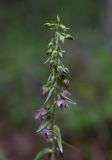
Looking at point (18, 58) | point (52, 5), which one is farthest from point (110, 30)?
point (52, 5)

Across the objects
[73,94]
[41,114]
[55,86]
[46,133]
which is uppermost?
[73,94]

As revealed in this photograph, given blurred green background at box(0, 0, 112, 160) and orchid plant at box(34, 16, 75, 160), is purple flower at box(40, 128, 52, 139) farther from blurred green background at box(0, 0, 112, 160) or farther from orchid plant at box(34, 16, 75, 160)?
blurred green background at box(0, 0, 112, 160)

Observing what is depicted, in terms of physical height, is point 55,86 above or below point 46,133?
above

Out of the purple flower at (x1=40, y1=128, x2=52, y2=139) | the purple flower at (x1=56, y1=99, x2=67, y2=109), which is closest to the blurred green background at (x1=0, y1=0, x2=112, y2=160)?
the purple flower at (x1=40, y1=128, x2=52, y2=139)

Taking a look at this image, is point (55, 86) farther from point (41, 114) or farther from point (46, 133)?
point (46, 133)

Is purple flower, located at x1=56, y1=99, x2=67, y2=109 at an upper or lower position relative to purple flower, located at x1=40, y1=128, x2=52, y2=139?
upper

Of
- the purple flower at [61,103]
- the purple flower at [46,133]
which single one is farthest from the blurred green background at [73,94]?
the purple flower at [61,103]

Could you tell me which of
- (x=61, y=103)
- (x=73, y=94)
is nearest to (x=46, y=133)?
(x=61, y=103)

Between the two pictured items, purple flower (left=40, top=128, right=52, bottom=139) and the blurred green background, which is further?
the blurred green background
